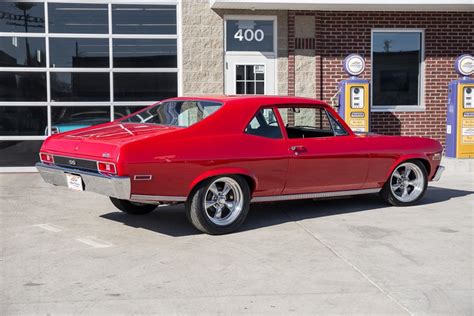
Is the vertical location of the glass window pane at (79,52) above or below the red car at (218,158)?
above

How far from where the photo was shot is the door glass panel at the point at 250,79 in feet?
41.2

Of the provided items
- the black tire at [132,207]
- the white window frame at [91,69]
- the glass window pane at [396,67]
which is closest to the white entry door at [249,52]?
the white window frame at [91,69]

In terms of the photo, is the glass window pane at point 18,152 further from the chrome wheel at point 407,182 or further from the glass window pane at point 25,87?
the chrome wheel at point 407,182

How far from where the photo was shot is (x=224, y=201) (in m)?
6.63

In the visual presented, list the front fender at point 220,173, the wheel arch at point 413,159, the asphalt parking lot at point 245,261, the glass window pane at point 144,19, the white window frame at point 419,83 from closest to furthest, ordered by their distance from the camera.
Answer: the asphalt parking lot at point 245,261 < the front fender at point 220,173 < the wheel arch at point 413,159 < the glass window pane at point 144,19 < the white window frame at point 419,83

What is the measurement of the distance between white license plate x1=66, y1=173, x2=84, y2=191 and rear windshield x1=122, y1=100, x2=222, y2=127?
1084 mm

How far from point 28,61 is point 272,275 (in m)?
8.15

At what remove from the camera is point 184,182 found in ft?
20.4

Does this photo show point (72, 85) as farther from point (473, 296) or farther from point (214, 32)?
point (473, 296)

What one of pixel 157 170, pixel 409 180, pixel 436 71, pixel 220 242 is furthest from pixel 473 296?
pixel 436 71

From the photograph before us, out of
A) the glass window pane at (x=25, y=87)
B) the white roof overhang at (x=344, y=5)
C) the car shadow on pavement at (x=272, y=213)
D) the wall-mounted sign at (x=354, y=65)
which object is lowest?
the car shadow on pavement at (x=272, y=213)

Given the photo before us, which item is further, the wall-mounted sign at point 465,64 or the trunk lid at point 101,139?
the wall-mounted sign at point 465,64

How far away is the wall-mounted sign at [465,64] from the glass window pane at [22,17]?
761 centimetres

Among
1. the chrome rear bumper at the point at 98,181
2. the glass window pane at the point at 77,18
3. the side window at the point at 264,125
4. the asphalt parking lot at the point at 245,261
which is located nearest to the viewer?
the asphalt parking lot at the point at 245,261
